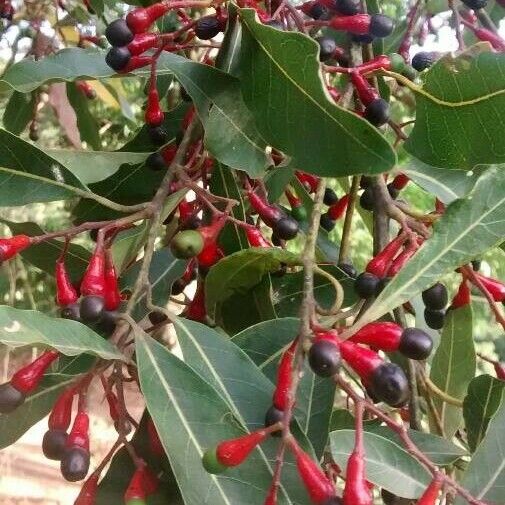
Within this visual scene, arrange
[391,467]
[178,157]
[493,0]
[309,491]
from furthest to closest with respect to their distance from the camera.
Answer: [493,0] < [178,157] < [391,467] < [309,491]

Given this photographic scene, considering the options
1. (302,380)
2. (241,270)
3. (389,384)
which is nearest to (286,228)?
(241,270)

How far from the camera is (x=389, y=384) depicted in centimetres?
54

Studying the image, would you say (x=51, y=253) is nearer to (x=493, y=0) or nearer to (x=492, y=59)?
(x=492, y=59)

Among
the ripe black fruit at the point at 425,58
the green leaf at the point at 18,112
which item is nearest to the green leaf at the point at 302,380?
the ripe black fruit at the point at 425,58

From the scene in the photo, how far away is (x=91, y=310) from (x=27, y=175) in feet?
0.70

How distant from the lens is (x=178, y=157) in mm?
787

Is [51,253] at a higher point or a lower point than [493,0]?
lower

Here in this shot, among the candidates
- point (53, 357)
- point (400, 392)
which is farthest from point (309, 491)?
point (53, 357)

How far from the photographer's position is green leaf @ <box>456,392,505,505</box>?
65 cm

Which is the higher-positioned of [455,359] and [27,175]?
[27,175]

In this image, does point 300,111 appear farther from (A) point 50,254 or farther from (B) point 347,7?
(A) point 50,254

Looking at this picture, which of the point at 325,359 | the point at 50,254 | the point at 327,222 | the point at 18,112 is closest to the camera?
the point at 325,359

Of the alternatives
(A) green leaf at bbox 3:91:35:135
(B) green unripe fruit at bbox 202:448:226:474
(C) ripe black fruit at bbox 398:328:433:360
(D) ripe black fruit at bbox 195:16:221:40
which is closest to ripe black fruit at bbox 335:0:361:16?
(D) ripe black fruit at bbox 195:16:221:40

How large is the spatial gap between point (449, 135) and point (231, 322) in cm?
34
